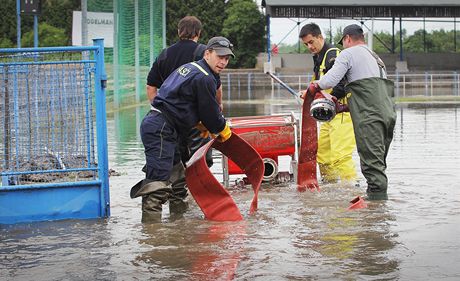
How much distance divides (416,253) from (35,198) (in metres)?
3.51

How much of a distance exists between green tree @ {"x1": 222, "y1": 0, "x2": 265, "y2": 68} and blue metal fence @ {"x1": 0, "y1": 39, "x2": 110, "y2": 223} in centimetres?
4907

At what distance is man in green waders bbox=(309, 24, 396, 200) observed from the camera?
9344mm

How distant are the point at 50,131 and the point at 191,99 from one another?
4.24 ft

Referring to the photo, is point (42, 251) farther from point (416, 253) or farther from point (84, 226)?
point (416, 253)

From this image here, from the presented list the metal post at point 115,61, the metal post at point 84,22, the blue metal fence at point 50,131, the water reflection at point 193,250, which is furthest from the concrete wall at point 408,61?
the water reflection at point 193,250

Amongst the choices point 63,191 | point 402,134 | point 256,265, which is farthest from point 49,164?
point 402,134

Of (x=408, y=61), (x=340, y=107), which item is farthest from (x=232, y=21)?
(x=340, y=107)

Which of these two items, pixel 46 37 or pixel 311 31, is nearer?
pixel 311 31

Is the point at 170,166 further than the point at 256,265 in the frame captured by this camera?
Yes

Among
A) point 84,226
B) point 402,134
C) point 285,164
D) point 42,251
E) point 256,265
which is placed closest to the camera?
point 256,265

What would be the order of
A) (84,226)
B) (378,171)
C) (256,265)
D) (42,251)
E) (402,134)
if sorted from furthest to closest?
(402,134), (378,171), (84,226), (42,251), (256,265)

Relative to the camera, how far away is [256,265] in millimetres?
6508

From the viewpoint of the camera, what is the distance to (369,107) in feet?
30.7

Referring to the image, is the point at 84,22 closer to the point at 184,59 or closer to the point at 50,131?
the point at 184,59
